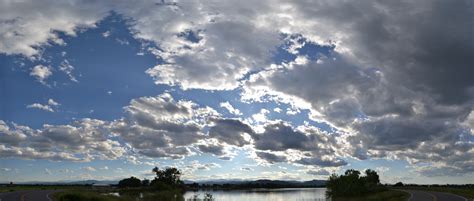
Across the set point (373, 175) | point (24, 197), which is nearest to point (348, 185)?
point (373, 175)

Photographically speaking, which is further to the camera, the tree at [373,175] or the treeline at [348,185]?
the tree at [373,175]

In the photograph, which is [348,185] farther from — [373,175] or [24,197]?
[24,197]

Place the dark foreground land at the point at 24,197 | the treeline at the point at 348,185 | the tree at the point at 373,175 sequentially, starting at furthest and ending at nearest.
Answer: the tree at the point at 373,175 → the treeline at the point at 348,185 → the dark foreground land at the point at 24,197

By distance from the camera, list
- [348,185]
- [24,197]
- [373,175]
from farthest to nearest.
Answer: [373,175]
[348,185]
[24,197]

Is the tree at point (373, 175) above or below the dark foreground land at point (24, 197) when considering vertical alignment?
above

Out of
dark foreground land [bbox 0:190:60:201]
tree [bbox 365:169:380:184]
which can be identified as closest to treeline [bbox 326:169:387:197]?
tree [bbox 365:169:380:184]

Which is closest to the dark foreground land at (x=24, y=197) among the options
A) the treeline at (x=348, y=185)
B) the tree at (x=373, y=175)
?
the treeline at (x=348, y=185)

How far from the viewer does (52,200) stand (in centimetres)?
6756

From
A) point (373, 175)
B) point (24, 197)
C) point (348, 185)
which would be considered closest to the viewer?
point (24, 197)

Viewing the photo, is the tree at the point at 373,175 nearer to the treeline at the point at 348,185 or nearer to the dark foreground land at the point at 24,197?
the treeline at the point at 348,185

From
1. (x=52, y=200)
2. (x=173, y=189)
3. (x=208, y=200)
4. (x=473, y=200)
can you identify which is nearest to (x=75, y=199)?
(x=52, y=200)

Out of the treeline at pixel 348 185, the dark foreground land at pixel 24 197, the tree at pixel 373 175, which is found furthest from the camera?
the tree at pixel 373 175

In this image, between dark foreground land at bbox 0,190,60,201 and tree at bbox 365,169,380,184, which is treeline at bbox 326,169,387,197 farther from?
dark foreground land at bbox 0,190,60,201

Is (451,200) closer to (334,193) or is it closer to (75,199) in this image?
(75,199)
